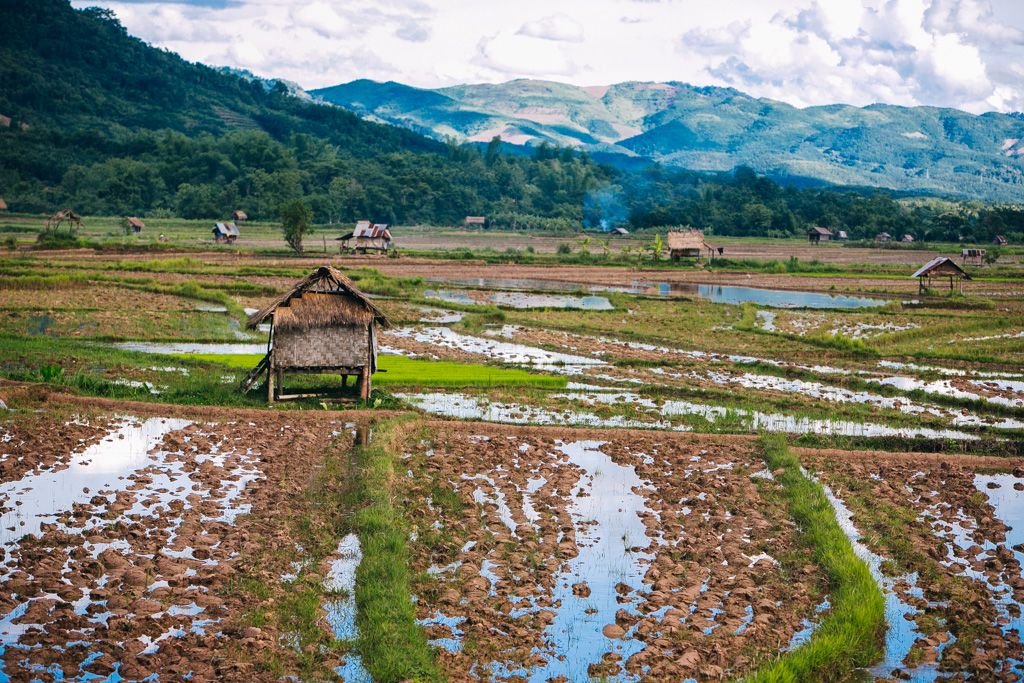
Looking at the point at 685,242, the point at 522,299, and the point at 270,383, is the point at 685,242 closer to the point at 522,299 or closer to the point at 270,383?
the point at 522,299

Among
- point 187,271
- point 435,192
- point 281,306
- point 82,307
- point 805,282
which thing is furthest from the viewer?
point 435,192

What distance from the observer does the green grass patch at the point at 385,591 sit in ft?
23.8

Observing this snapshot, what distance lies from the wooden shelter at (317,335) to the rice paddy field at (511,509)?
1.61 feet

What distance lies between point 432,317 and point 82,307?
336 inches

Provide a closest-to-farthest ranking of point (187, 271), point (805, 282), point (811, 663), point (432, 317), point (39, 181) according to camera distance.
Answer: point (811, 663), point (432, 317), point (187, 271), point (805, 282), point (39, 181)

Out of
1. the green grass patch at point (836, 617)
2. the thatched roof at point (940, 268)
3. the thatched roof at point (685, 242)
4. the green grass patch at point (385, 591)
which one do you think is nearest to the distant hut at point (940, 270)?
the thatched roof at point (940, 268)

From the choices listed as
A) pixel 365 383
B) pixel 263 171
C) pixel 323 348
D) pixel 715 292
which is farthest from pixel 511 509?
pixel 263 171

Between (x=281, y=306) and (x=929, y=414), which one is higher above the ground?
(x=281, y=306)

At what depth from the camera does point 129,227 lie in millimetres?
62000

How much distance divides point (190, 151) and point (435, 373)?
82618 mm

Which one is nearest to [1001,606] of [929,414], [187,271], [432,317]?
[929,414]

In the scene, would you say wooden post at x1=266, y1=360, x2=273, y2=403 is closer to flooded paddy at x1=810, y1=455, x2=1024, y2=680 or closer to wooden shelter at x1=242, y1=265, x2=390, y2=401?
wooden shelter at x1=242, y1=265, x2=390, y2=401

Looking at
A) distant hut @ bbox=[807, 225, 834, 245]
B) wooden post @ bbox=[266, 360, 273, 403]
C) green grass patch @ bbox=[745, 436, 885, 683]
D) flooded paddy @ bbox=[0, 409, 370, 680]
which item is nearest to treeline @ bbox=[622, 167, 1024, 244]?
distant hut @ bbox=[807, 225, 834, 245]

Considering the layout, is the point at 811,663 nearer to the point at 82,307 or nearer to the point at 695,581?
the point at 695,581
